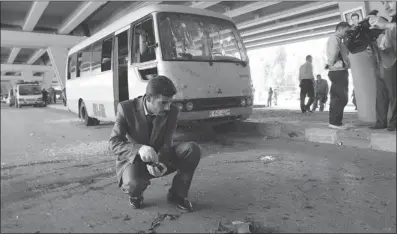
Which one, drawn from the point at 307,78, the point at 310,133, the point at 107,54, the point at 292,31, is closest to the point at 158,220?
the point at 310,133

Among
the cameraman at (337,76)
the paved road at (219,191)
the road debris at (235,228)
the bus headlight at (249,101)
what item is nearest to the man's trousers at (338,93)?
the cameraman at (337,76)

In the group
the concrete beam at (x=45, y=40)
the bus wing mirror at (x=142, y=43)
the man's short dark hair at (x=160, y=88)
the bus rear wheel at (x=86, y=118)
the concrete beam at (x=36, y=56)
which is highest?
the bus wing mirror at (x=142, y=43)

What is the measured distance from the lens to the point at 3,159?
0.92 metres

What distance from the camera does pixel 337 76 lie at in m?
4.77

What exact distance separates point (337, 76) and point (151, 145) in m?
3.65

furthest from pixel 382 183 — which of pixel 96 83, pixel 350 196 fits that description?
pixel 96 83

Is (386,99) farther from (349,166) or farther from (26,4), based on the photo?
(26,4)

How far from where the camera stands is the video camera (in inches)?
104

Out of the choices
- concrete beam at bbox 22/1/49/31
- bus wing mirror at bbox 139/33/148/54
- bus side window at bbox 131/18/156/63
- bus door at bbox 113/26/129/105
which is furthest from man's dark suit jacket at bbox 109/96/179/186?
bus door at bbox 113/26/129/105

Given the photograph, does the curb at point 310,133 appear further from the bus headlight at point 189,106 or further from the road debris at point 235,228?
the bus headlight at point 189,106

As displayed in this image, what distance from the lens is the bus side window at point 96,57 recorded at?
6.94m

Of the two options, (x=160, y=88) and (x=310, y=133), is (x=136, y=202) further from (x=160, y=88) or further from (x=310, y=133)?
(x=310, y=133)

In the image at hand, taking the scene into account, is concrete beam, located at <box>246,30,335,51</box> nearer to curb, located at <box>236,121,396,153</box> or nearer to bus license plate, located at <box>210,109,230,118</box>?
curb, located at <box>236,121,396,153</box>

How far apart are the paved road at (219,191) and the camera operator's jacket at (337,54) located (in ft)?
4.20
